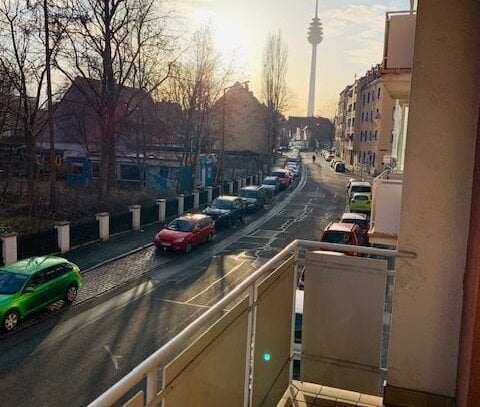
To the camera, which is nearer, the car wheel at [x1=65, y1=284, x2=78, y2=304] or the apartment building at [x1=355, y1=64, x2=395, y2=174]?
the car wheel at [x1=65, y1=284, x2=78, y2=304]

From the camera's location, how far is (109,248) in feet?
68.1

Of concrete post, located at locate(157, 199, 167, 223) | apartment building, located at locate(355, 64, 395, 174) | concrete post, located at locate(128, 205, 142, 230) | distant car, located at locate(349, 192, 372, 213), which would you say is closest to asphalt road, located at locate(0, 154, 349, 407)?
concrete post, located at locate(128, 205, 142, 230)

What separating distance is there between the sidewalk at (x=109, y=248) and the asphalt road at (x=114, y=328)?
0.95m

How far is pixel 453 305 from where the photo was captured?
398cm

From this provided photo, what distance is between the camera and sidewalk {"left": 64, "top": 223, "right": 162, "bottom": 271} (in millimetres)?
18700

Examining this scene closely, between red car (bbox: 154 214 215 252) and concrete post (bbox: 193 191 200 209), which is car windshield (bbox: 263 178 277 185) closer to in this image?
concrete post (bbox: 193 191 200 209)

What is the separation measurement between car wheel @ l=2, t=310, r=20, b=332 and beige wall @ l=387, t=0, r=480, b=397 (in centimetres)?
1029

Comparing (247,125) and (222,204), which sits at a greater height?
(247,125)

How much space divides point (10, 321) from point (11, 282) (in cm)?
108

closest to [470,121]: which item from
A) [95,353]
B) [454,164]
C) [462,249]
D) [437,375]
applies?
[454,164]

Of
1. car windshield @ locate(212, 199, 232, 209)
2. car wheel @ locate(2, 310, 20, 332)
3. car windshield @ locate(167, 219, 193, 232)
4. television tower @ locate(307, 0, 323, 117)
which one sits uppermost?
television tower @ locate(307, 0, 323, 117)

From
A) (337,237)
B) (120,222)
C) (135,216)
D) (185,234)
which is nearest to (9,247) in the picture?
(185,234)

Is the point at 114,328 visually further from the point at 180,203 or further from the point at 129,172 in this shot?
the point at 129,172

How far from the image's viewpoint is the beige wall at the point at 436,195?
3945mm
